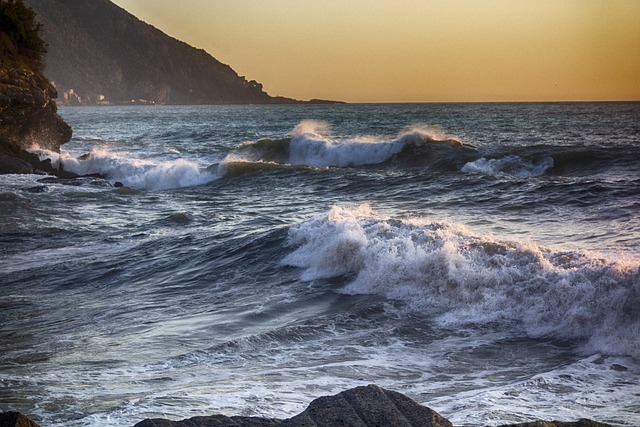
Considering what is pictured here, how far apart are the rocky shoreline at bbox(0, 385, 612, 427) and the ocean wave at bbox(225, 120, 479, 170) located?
23.9 metres

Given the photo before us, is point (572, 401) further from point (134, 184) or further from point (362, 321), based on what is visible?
point (134, 184)

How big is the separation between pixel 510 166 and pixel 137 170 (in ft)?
46.2

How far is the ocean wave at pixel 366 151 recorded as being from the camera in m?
30.8

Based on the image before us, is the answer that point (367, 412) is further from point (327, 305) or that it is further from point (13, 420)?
point (327, 305)

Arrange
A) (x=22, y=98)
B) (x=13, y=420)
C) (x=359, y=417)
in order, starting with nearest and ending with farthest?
1. (x=13, y=420)
2. (x=359, y=417)
3. (x=22, y=98)

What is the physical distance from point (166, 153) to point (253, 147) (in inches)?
175

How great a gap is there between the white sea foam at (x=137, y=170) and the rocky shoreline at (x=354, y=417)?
24962 millimetres

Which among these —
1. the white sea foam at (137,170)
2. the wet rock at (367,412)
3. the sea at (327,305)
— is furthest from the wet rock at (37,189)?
the wet rock at (367,412)

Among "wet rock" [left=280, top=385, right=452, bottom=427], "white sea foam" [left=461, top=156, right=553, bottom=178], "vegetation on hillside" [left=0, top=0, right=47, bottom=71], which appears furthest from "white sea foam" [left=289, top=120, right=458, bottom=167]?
"wet rock" [left=280, top=385, right=452, bottom=427]

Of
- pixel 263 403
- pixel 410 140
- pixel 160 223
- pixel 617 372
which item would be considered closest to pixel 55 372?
pixel 263 403

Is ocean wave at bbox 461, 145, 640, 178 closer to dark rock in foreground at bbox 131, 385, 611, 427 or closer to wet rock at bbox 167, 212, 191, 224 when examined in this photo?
wet rock at bbox 167, 212, 191, 224

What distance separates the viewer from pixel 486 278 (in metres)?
10.3

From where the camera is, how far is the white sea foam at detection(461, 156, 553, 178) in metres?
26.3

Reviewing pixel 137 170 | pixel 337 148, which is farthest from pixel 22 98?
pixel 337 148
